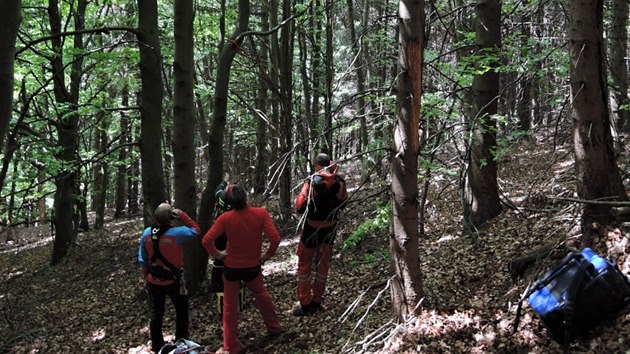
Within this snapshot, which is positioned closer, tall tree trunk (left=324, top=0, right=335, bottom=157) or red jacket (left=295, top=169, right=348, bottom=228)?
tall tree trunk (left=324, top=0, right=335, bottom=157)

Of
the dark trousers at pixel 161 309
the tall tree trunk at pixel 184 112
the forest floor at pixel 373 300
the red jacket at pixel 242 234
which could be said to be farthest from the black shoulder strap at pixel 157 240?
the tall tree trunk at pixel 184 112

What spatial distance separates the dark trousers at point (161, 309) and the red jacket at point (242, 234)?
0.87 m

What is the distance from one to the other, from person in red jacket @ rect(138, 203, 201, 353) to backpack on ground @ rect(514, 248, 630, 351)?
4.19 meters

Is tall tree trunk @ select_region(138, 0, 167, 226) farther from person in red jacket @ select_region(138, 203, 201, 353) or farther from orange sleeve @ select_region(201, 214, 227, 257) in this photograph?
orange sleeve @ select_region(201, 214, 227, 257)

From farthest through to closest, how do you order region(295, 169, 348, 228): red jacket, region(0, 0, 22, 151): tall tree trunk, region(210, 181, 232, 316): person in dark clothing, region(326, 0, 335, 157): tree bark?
region(210, 181, 232, 316): person in dark clothing < region(295, 169, 348, 228): red jacket < region(326, 0, 335, 157): tree bark < region(0, 0, 22, 151): tall tree trunk

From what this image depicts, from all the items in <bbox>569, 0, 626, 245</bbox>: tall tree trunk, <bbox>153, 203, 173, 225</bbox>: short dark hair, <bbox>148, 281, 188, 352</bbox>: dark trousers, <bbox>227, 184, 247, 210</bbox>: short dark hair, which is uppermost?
<bbox>569, 0, 626, 245</bbox>: tall tree trunk

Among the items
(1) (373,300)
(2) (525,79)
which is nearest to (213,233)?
(1) (373,300)

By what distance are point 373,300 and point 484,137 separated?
3.38 metres

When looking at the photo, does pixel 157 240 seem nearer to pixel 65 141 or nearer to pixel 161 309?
pixel 161 309

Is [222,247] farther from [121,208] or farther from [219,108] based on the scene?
[121,208]

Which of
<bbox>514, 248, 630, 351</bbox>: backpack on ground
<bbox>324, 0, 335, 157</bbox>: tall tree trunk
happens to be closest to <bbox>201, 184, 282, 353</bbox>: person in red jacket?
<bbox>324, 0, 335, 157</bbox>: tall tree trunk

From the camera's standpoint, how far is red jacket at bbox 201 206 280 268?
5730 millimetres

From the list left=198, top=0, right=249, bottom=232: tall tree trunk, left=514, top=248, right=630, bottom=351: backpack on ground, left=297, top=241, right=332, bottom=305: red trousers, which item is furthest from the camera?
left=198, top=0, right=249, bottom=232: tall tree trunk

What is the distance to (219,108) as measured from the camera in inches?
326
